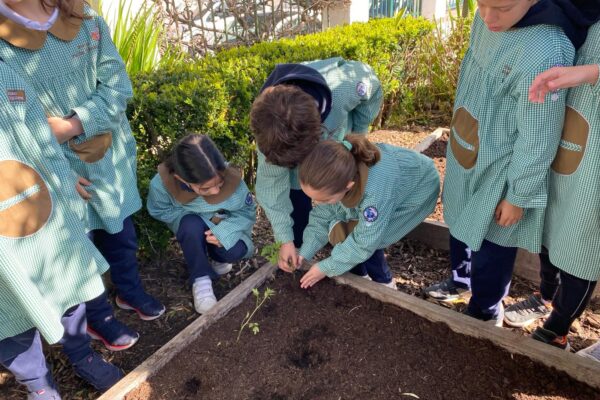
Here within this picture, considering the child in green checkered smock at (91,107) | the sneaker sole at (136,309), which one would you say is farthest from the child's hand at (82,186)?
the sneaker sole at (136,309)

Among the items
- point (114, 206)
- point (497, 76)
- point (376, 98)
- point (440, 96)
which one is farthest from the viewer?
point (440, 96)

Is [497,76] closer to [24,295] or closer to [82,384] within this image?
[24,295]

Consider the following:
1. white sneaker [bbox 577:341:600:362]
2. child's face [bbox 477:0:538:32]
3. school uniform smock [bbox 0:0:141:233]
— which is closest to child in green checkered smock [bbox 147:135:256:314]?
school uniform smock [bbox 0:0:141:233]

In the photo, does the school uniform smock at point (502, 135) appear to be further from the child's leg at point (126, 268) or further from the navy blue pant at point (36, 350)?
the navy blue pant at point (36, 350)

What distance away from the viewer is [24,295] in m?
1.78

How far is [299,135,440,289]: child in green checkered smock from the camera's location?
2059 millimetres

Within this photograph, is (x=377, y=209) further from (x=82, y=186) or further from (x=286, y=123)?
(x=82, y=186)

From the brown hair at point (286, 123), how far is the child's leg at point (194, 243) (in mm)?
945

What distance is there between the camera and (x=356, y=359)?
2.10 metres

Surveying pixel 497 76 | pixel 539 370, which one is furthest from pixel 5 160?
pixel 539 370

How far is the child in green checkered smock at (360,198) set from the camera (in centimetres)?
206

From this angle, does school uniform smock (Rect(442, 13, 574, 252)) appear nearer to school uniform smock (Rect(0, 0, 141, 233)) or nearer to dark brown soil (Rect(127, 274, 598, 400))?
dark brown soil (Rect(127, 274, 598, 400))

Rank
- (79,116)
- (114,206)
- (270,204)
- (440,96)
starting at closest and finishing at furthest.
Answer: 1. (79,116)
2. (114,206)
3. (270,204)
4. (440,96)

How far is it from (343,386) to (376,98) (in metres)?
1.65
